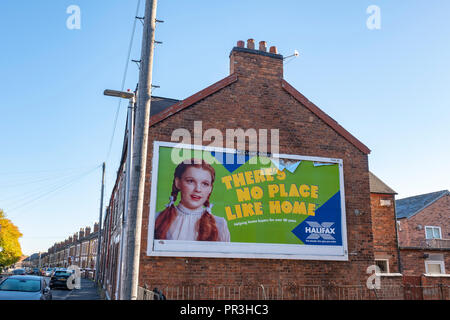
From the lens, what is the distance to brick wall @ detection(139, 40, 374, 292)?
12.9m

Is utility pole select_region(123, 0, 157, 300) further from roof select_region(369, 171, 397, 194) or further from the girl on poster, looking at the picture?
roof select_region(369, 171, 397, 194)

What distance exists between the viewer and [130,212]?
294 inches

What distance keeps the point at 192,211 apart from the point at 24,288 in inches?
246

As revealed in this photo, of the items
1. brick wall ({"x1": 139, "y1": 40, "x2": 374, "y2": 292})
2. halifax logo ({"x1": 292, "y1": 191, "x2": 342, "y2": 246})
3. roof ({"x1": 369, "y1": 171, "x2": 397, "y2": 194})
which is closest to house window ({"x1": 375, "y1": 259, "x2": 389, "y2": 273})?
roof ({"x1": 369, "y1": 171, "x2": 397, "y2": 194})

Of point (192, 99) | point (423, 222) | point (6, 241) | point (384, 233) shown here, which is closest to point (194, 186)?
point (192, 99)

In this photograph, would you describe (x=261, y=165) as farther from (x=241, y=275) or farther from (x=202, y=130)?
(x=241, y=275)

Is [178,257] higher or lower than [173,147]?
lower

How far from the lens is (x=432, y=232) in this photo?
35.2 meters

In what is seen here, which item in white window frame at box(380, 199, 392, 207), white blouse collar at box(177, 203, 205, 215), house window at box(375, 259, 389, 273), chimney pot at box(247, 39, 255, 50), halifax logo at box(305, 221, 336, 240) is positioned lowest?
house window at box(375, 259, 389, 273)

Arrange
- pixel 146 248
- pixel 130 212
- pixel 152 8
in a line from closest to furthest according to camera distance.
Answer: pixel 130 212 < pixel 152 8 < pixel 146 248

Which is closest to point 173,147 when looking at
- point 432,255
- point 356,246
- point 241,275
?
point 241,275

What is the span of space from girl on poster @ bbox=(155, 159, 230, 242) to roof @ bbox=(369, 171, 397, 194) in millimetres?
14295

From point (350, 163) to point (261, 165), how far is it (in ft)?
12.7

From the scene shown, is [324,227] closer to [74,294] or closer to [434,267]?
[74,294]
